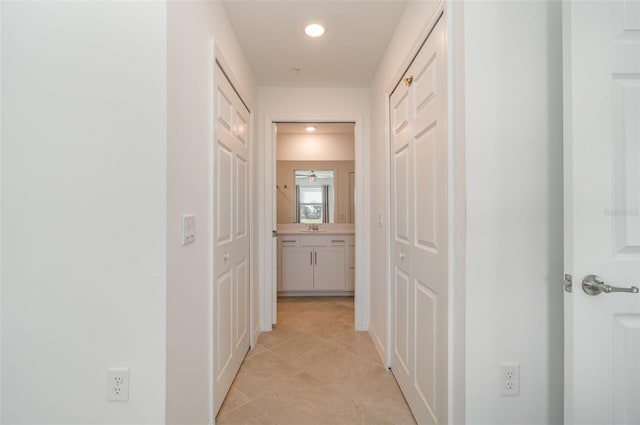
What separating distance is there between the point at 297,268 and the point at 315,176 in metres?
1.38

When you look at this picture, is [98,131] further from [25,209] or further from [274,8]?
[274,8]

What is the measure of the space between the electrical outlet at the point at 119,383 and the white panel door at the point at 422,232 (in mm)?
1224

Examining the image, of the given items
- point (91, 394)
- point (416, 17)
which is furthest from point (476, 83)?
point (91, 394)

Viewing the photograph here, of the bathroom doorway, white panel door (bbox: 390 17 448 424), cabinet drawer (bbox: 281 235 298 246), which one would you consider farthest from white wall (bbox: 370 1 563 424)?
the bathroom doorway

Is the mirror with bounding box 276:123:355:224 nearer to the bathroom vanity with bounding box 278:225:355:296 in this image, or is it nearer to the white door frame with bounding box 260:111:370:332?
the bathroom vanity with bounding box 278:225:355:296

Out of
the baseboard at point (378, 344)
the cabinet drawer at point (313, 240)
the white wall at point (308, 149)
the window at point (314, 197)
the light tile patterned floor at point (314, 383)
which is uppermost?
the white wall at point (308, 149)

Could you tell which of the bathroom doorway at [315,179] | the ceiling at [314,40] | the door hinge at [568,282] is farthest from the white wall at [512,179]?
the bathroom doorway at [315,179]

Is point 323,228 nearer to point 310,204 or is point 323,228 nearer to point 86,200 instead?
point 310,204

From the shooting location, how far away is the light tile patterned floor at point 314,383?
5.64 feet

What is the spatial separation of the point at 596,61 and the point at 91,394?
2.05m

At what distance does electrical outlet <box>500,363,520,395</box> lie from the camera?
3.77ft

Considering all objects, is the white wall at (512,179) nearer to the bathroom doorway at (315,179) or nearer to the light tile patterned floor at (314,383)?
the light tile patterned floor at (314,383)

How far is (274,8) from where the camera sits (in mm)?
1847

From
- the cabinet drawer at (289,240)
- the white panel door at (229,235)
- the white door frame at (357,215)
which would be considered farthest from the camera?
the cabinet drawer at (289,240)
